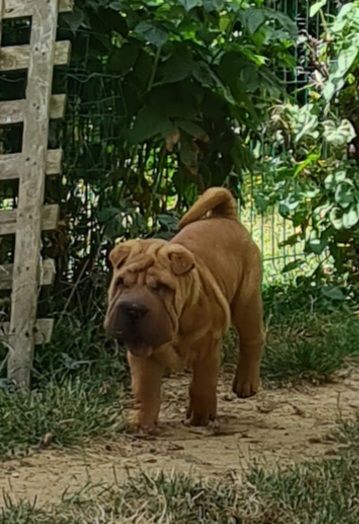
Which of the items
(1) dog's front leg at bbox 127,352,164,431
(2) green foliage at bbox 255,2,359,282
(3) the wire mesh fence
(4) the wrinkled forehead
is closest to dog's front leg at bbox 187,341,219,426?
(1) dog's front leg at bbox 127,352,164,431

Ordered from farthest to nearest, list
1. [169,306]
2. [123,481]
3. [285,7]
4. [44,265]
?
[285,7] → [44,265] → [169,306] → [123,481]

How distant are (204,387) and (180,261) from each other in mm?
576

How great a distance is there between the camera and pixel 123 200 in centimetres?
614

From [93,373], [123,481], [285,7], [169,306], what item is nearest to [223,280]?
[169,306]

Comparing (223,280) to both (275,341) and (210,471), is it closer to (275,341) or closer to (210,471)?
(210,471)

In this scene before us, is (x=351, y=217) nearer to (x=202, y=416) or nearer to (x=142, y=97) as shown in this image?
(x=142, y=97)

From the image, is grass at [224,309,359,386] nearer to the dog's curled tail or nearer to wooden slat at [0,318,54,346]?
the dog's curled tail

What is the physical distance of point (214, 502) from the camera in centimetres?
371

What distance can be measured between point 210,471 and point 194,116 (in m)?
2.16

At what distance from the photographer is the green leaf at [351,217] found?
7.81 m

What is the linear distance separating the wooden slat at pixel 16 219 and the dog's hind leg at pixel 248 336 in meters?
0.86

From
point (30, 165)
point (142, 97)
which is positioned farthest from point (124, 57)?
point (30, 165)

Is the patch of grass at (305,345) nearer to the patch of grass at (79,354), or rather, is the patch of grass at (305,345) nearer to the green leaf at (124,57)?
the patch of grass at (79,354)

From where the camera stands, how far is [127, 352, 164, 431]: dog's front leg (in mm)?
4789
